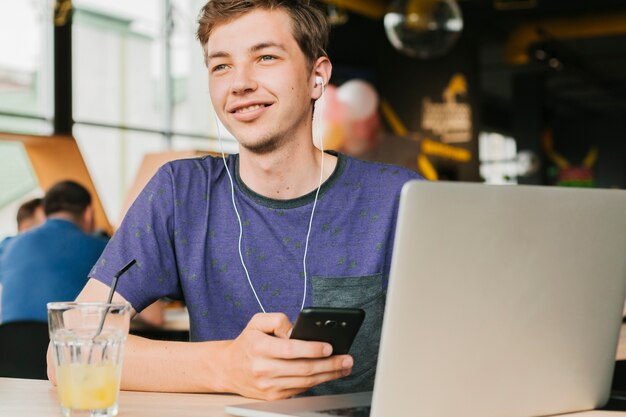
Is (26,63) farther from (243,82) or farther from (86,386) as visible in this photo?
(86,386)

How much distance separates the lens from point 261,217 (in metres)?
1.78

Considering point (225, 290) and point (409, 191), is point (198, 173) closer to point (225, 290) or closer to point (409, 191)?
point (225, 290)

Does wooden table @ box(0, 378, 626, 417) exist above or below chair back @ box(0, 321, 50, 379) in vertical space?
above

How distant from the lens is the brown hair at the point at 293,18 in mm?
1766

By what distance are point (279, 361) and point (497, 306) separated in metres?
0.31

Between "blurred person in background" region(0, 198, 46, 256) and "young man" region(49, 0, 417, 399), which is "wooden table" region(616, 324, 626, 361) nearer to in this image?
"young man" region(49, 0, 417, 399)

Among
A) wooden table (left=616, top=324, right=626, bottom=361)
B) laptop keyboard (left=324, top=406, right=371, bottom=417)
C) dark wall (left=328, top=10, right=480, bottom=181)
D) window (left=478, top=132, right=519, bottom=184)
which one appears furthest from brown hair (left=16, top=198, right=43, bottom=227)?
window (left=478, top=132, right=519, bottom=184)

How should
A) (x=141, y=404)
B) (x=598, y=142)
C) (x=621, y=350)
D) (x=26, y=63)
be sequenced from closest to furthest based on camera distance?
(x=141, y=404)
(x=621, y=350)
(x=26, y=63)
(x=598, y=142)

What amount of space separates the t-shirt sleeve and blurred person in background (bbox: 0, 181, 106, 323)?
1.55m

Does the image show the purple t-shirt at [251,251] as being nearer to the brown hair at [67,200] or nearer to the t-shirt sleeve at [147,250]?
the t-shirt sleeve at [147,250]

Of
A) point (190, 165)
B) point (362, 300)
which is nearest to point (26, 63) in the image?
point (190, 165)

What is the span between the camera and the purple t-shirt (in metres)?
1.71

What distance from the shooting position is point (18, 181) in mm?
8586

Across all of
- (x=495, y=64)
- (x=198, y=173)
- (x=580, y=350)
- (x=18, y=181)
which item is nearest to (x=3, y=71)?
(x=18, y=181)
